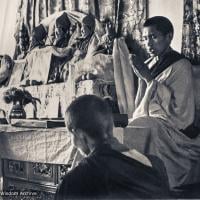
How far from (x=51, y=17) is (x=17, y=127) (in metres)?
1.46

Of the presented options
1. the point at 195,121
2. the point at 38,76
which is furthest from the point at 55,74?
the point at 195,121

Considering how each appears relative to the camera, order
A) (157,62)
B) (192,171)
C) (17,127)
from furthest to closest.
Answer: (17,127), (157,62), (192,171)

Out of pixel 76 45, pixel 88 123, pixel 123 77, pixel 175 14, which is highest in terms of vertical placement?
pixel 175 14

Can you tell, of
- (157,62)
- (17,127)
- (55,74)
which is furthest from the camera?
(55,74)

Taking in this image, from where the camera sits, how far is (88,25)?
453 centimetres

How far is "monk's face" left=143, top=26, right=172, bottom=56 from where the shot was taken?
3588mm

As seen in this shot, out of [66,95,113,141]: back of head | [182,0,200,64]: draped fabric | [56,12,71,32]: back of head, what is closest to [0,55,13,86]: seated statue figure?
[56,12,71,32]: back of head

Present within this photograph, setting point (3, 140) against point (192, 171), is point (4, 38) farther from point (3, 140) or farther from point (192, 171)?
point (192, 171)

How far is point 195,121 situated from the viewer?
11.3 ft

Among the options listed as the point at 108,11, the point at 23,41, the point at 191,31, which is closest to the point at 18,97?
the point at 23,41

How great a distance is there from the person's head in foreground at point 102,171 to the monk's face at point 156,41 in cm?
159

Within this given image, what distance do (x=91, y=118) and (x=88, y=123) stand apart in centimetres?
3

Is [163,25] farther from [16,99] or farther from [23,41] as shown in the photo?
[23,41]

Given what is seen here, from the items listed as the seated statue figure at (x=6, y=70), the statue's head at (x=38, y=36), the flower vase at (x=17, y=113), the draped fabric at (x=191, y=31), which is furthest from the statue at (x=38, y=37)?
the draped fabric at (x=191, y=31)
